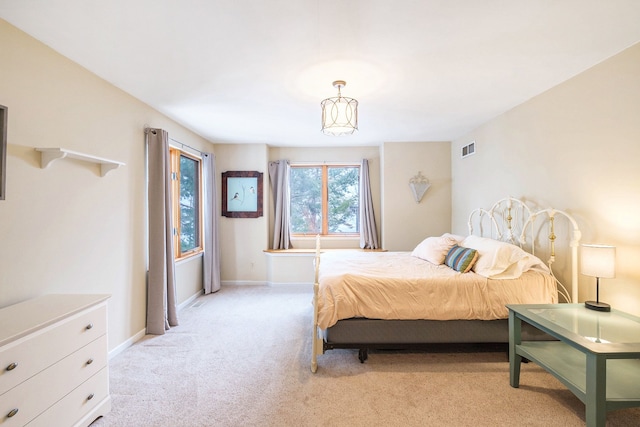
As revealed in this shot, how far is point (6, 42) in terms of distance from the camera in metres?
1.84

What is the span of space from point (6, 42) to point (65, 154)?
2.33ft

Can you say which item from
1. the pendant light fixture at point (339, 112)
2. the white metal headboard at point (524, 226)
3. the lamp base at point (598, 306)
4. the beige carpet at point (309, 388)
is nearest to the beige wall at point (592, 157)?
the white metal headboard at point (524, 226)

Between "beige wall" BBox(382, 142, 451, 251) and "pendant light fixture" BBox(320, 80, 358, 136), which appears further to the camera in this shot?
"beige wall" BBox(382, 142, 451, 251)

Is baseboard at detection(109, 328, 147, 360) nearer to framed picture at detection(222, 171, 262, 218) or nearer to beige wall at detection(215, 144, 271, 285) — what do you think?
beige wall at detection(215, 144, 271, 285)

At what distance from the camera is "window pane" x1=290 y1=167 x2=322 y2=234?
5527 millimetres

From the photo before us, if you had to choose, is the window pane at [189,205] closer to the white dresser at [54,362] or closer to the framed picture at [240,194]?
the framed picture at [240,194]

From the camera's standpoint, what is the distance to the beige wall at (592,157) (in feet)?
7.10

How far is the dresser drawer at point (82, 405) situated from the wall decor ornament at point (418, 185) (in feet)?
14.9

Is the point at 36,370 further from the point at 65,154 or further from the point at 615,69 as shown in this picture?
the point at 615,69

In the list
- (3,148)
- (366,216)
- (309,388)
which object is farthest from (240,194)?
(309,388)

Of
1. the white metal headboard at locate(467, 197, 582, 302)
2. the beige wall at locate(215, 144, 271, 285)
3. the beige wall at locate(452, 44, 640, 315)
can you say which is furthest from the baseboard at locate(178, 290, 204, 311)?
the beige wall at locate(452, 44, 640, 315)

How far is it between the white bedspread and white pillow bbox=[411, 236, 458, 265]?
67 centimetres

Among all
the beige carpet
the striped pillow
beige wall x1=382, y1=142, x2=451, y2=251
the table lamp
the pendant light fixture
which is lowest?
the beige carpet

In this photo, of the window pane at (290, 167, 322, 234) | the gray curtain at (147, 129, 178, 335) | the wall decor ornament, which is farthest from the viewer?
the window pane at (290, 167, 322, 234)
